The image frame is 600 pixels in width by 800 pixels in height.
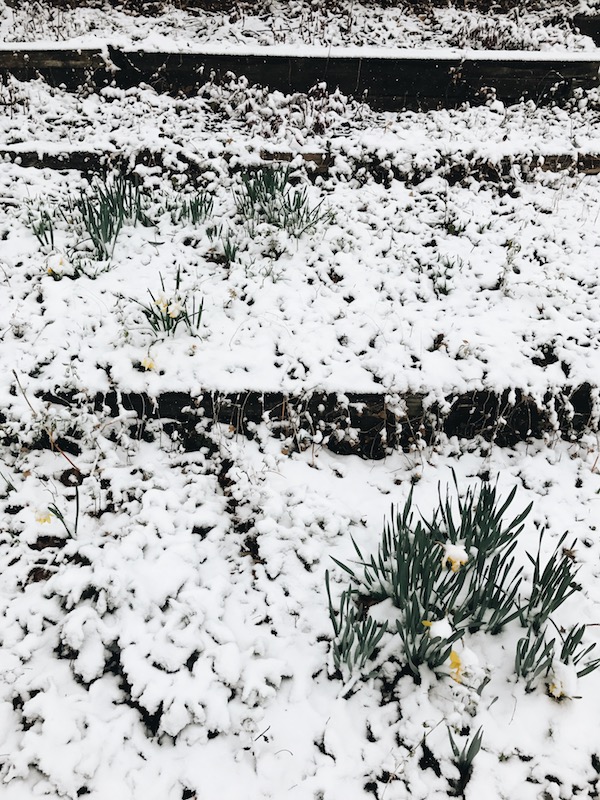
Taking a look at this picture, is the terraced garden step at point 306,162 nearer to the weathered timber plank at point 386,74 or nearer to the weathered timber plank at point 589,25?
the weathered timber plank at point 386,74

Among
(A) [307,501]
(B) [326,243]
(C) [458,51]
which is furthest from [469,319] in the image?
(C) [458,51]

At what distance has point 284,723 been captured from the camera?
6.35 ft

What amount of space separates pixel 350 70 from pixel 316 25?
166 centimetres

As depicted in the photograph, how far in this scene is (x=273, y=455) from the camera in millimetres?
2852

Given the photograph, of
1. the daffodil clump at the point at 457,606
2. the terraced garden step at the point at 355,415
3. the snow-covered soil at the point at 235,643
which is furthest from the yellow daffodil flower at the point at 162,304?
the daffodil clump at the point at 457,606

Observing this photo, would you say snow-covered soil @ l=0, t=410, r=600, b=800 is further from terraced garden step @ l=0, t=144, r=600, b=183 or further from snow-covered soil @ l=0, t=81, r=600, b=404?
terraced garden step @ l=0, t=144, r=600, b=183

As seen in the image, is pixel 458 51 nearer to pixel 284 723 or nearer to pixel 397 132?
pixel 397 132

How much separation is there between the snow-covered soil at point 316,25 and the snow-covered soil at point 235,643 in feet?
17.2

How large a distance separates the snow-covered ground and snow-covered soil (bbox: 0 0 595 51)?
1.44 m

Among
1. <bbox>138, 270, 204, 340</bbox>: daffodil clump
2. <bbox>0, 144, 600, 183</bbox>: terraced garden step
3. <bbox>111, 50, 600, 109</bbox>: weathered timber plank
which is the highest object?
<bbox>111, 50, 600, 109</bbox>: weathered timber plank

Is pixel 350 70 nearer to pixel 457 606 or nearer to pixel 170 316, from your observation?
pixel 170 316

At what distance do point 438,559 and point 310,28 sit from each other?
667 cm

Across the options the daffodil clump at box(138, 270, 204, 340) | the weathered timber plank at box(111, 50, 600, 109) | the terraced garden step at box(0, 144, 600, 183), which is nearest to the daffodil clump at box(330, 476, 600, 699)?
the daffodil clump at box(138, 270, 204, 340)

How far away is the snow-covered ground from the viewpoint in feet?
6.14
